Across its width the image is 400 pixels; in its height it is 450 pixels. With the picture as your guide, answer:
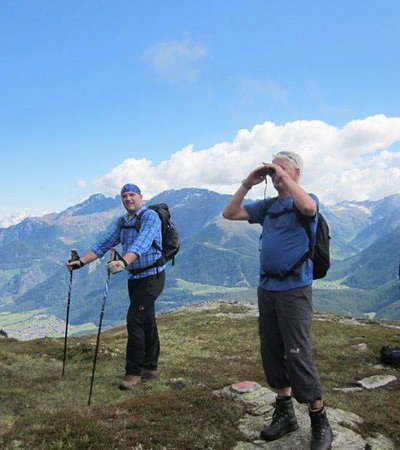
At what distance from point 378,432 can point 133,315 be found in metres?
6.53

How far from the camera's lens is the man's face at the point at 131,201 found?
465 inches

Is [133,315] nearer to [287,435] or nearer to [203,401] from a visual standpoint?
[203,401]

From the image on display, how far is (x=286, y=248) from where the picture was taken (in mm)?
7777

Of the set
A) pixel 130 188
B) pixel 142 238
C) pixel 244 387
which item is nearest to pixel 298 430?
pixel 244 387

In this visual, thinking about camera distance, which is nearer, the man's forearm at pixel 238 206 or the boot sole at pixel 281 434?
the boot sole at pixel 281 434

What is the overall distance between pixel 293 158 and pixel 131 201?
17.3 feet

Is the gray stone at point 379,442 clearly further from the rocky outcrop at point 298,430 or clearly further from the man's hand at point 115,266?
the man's hand at point 115,266

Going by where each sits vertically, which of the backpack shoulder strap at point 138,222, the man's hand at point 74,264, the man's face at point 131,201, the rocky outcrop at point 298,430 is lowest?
the rocky outcrop at point 298,430

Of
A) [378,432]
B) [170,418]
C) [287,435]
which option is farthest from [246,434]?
[378,432]

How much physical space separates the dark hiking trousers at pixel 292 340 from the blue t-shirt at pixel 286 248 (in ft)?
0.52

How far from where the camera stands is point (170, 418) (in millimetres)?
8961

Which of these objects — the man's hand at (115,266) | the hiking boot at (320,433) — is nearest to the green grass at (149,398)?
the hiking boot at (320,433)

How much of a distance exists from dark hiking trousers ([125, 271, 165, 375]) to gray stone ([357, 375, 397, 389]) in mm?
8873

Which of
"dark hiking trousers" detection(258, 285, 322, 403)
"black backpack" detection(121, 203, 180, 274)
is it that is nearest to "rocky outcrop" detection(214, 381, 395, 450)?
"dark hiking trousers" detection(258, 285, 322, 403)
